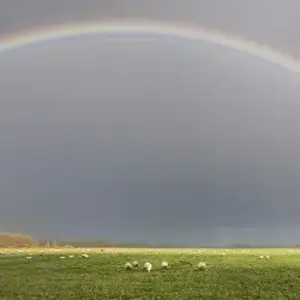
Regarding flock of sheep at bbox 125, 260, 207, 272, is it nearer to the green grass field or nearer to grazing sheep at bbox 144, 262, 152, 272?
grazing sheep at bbox 144, 262, 152, 272

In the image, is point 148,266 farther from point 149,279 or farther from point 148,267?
point 149,279

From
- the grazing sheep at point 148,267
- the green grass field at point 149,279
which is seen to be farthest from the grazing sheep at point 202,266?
the grazing sheep at point 148,267

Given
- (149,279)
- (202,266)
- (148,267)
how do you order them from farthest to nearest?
(202,266), (148,267), (149,279)

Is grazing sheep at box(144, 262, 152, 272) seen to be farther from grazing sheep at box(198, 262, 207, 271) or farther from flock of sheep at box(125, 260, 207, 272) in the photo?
grazing sheep at box(198, 262, 207, 271)

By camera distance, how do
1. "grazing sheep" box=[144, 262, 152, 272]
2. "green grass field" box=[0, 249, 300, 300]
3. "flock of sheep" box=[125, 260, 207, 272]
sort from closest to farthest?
"green grass field" box=[0, 249, 300, 300] < "grazing sheep" box=[144, 262, 152, 272] < "flock of sheep" box=[125, 260, 207, 272]

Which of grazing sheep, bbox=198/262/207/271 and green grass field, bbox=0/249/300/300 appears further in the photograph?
grazing sheep, bbox=198/262/207/271

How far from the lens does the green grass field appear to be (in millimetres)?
11897

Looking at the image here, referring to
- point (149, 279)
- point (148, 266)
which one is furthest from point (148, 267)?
point (149, 279)

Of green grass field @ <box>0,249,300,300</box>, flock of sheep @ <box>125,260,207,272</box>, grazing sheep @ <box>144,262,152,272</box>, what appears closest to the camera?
green grass field @ <box>0,249,300,300</box>

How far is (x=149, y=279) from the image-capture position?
42.7 feet

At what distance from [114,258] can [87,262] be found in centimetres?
102

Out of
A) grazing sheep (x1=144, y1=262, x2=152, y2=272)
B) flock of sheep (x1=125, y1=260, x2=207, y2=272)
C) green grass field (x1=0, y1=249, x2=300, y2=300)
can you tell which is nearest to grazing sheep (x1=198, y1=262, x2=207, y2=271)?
flock of sheep (x1=125, y1=260, x2=207, y2=272)

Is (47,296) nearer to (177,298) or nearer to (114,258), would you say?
(177,298)

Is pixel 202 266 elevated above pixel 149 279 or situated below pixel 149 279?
above
